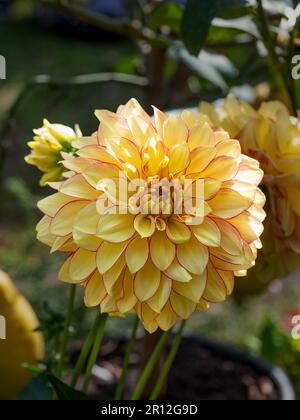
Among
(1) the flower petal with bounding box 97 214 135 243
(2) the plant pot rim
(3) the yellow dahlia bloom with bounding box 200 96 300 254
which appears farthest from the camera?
(2) the plant pot rim

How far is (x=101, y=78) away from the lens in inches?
29.5

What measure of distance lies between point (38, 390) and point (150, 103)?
1.28 ft

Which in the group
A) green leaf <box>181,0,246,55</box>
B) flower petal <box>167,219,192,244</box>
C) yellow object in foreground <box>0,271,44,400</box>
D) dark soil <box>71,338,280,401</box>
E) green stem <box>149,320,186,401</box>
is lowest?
dark soil <box>71,338,280,401</box>

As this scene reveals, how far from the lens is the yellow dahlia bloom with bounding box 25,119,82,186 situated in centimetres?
42

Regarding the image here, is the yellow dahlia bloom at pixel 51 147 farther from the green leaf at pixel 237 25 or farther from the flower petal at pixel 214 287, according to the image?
the green leaf at pixel 237 25

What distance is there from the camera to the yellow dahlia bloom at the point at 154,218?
14.0 inches

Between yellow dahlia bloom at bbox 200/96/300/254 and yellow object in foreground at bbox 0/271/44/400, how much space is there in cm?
29

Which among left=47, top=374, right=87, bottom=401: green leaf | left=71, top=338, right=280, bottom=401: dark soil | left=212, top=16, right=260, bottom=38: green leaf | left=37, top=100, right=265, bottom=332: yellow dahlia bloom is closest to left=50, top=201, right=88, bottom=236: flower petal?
left=37, top=100, right=265, bottom=332: yellow dahlia bloom

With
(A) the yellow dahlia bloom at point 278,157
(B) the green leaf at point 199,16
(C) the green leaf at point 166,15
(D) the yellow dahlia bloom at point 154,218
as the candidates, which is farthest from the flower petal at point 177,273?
(C) the green leaf at point 166,15

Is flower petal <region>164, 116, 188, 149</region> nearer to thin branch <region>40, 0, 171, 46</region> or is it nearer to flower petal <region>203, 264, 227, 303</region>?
flower petal <region>203, 264, 227, 303</region>

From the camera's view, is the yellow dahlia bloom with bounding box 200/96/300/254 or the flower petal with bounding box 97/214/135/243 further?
the yellow dahlia bloom with bounding box 200/96/300/254

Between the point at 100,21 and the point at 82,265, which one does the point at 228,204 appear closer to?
the point at 82,265

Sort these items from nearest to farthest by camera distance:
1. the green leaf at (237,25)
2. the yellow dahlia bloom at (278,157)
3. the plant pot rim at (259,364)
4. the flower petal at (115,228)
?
the flower petal at (115,228) → the yellow dahlia bloom at (278,157) → the green leaf at (237,25) → the plant pot rim at (259,364)

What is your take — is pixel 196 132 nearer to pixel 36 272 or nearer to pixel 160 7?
pixel 160 7
